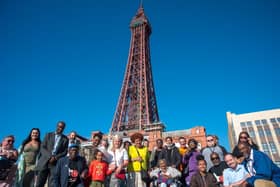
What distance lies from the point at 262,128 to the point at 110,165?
3048cm

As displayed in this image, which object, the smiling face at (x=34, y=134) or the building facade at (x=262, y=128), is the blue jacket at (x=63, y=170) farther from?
the building facade at (x=262, y=128)

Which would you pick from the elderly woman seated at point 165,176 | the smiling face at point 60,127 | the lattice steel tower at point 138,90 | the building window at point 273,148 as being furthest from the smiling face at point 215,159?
the building window at point 273,148

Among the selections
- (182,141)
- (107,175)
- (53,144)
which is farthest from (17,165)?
(182,141)

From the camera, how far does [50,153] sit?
3.59 meters

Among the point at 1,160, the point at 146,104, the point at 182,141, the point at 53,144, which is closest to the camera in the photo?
the point at 1,160

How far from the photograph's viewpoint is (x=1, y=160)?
3.41 meters

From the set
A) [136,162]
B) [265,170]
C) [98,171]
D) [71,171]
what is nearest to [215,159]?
[265,170]

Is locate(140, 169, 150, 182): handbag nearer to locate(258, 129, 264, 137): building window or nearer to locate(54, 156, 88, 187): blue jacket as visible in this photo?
locate(54, 156, 88, 187): blue jacket

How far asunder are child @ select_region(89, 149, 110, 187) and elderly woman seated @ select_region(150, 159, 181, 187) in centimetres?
89

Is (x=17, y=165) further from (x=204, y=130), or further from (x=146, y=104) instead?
(x=146, y=104)

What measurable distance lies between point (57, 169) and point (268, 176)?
291 centimetres

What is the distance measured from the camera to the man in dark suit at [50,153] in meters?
3.45

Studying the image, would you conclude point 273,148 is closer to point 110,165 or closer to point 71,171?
point 110,165

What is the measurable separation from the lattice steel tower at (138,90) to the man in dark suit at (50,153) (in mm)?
21277
